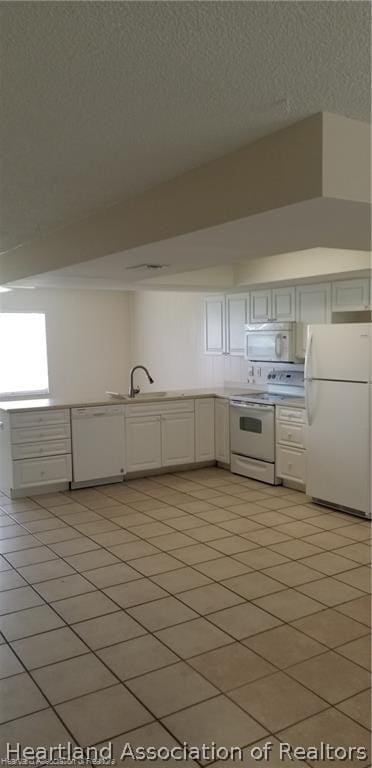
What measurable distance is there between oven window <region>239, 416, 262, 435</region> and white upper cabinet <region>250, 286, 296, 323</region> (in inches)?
41.4

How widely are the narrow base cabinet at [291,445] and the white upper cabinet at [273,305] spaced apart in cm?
101

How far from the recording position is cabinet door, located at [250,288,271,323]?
6.25 meters

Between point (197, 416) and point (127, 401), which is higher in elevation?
point (127, 401)

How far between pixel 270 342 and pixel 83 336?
3.63 m

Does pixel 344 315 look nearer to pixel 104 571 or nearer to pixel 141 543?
pixel 141 543

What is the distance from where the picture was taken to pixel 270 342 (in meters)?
6.08

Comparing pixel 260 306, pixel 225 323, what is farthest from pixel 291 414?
pixel 225 323

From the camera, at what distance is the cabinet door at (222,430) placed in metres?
6.43

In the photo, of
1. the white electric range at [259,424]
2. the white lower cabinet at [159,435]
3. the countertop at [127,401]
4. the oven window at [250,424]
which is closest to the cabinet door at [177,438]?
the white lower cabinet at [159,435]

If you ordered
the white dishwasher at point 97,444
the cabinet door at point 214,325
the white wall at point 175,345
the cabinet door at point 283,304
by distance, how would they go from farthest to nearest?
1. the white wall at point 175,345
2. the cabinet door at point 214,325
3. the cabinet door at point 283,304
4. the white dishwasher at point 97,444

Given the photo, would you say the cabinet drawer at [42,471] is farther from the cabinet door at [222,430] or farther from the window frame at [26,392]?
the window frame at [26,392]

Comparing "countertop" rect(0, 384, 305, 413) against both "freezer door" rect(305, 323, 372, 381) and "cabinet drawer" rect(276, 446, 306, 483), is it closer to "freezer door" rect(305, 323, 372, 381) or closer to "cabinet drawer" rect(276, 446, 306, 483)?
"cabinet drawer" rect(276, 446, 306, 483)

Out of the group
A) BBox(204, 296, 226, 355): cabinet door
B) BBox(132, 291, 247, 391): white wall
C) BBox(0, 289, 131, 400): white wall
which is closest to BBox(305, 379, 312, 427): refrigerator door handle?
BBox(132, 291, 247, 391): white wall

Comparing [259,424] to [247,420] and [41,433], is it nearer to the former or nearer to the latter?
[247,420]
